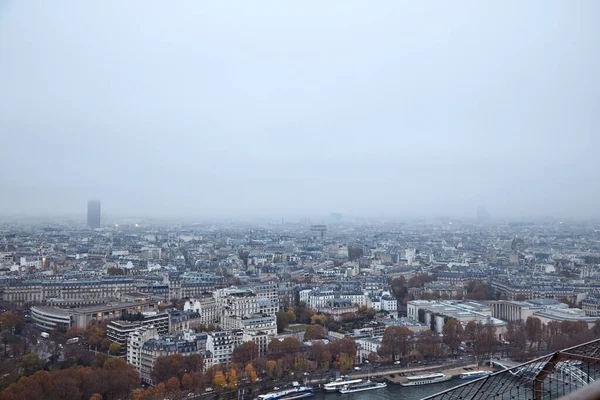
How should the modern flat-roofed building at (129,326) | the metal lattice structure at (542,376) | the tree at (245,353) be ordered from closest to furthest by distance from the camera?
the metal lattice structure at (542,376)
the tree at (245,353)
the modern flat-roofed building at (129,326)

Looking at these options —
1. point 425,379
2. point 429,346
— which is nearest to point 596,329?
point 429,346

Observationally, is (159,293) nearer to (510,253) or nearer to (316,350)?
(316,350)

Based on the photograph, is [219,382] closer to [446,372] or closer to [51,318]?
[446,372]

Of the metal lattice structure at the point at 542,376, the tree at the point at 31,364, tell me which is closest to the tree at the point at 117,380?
the tree at the point at 31,364

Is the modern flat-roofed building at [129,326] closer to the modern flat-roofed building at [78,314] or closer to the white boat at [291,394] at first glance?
the modern flat-roofed building at [78,314]

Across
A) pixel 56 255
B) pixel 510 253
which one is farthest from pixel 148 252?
pixel 510 253
